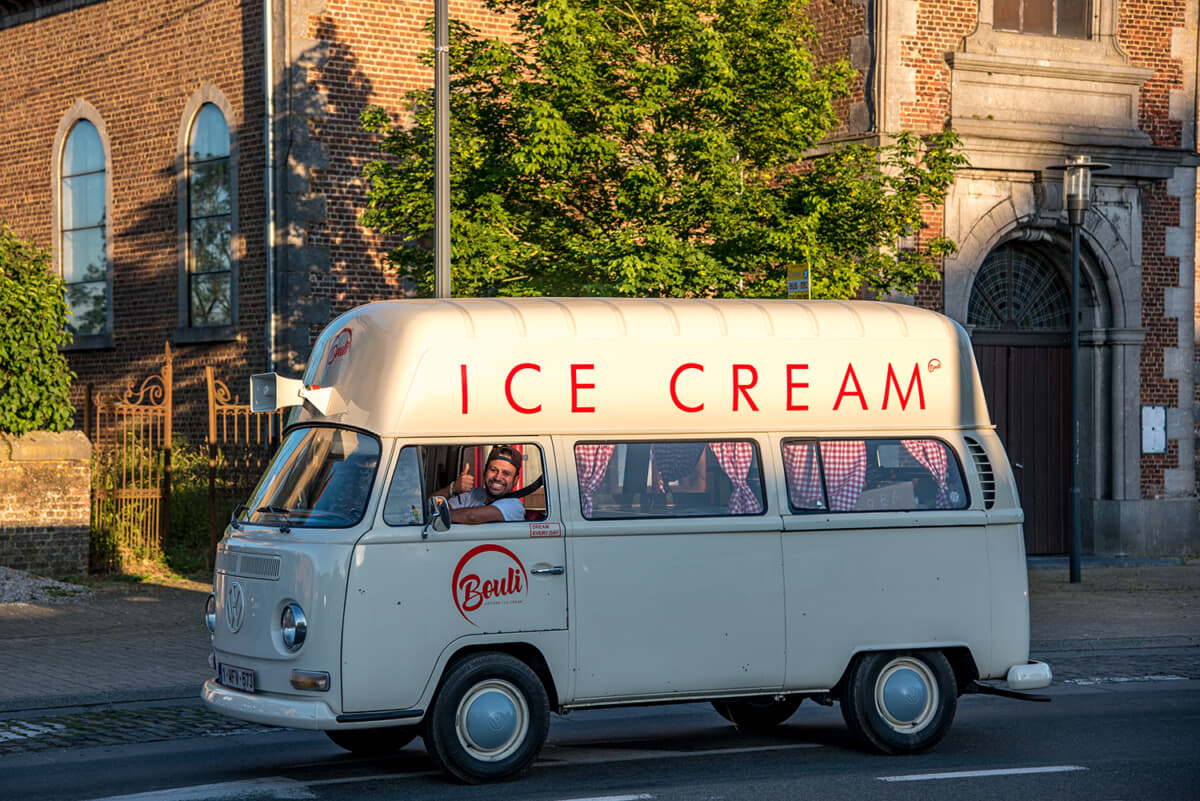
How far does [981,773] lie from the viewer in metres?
8.78

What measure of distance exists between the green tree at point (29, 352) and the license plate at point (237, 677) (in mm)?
9690

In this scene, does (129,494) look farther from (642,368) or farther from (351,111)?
(642,368)

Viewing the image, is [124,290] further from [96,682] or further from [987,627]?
[987,627]

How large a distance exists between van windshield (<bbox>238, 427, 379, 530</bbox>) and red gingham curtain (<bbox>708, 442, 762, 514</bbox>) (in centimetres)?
195

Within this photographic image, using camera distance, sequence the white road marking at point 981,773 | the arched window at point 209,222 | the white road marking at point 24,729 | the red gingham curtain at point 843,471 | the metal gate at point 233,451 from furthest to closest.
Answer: the arched window at point 209,222, the metal gate at point 233,451, the white road marking at point 24,729, the red gingham curtain at point 843,471, the white road marking at point 981,773

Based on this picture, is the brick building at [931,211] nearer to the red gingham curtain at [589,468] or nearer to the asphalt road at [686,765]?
the asphalt road at [686,765]

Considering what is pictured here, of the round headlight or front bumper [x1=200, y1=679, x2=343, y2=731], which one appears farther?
the round headlight

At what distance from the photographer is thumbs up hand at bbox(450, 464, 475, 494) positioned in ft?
28.4

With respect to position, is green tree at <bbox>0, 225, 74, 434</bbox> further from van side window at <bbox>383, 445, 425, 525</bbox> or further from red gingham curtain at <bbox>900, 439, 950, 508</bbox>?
red gingham curtain at <bbox>900, 439, 950, 508</bbox>

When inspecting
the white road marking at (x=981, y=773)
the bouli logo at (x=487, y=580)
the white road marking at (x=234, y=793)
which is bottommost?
the white road marking at (x=981, y=773)

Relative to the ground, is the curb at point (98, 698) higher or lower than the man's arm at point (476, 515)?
lower

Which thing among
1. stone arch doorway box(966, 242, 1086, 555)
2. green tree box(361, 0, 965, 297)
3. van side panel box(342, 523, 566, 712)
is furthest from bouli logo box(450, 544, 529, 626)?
stone arch doorway box(966, 242, 1086, 555)

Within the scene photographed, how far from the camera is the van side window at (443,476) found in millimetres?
8359

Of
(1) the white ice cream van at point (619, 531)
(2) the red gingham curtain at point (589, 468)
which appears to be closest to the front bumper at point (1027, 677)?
(1) the white ice cream van at point (619, 531)
